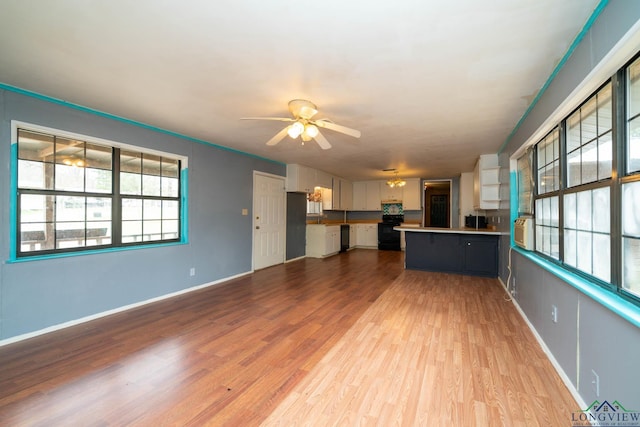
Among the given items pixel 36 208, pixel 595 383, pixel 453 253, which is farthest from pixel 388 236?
pixel 36 208

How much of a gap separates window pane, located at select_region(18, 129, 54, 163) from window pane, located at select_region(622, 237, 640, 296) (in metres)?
4.69

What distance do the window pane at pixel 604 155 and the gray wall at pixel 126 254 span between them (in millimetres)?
4473

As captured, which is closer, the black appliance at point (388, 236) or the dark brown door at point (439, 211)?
the black appliance at point (388, 236)

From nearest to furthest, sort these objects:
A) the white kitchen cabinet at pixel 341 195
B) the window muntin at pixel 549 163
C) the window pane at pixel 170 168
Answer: the window muntin at pixel 549 163
the window pane at pixel 170 168
the white kitchen cabinet at pixel 341 195

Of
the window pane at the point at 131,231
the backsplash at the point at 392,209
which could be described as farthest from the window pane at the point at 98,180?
the backsplash at the point at 392,209

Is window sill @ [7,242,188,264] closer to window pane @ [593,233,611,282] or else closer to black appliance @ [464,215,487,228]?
window pane @ [593,233,611,282]

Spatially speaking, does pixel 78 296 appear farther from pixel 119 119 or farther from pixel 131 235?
pixel 119 119

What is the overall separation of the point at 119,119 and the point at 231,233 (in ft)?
7.84

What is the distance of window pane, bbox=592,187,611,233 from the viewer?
1.59 m

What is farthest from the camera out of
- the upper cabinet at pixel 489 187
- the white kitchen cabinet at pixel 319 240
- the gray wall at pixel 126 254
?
the white kitchen cabinet at pixel 319 240

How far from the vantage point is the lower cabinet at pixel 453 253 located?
5.07 meters

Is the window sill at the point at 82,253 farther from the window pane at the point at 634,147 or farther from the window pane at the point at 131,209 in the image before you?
the window pane at the point at 634,147

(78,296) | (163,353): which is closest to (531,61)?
(163,353)

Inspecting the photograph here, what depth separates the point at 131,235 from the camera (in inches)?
141
